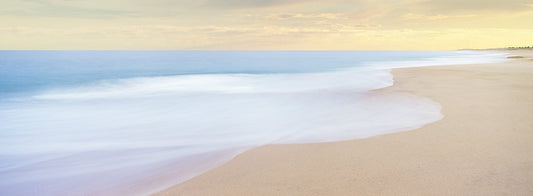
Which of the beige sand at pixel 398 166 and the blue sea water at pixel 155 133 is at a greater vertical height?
the blue sea water at pixel 155 133

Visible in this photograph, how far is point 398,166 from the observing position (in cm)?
329

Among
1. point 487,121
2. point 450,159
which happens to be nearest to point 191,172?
point 450,159

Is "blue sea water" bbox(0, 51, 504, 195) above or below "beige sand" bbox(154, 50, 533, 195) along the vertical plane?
above

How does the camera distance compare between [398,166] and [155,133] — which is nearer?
[398,166]

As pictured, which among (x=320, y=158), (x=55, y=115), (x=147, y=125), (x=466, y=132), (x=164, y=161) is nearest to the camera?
(x=320, y=158)

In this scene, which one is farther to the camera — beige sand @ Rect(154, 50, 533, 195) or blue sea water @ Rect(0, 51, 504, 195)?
blue sea water @ Rect(0, 51, 504, 195)

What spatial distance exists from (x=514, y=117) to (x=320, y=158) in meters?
3.97

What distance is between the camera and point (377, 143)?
13.8ft

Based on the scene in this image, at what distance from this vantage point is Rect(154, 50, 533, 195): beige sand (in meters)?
2.81

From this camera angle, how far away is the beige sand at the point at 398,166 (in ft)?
9.22

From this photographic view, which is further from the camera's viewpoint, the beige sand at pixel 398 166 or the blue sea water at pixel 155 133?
the blue sea water at pixel 155 133

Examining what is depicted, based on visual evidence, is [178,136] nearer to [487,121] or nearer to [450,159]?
[450,159]

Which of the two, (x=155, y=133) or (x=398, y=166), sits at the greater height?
(x=155, y=133)

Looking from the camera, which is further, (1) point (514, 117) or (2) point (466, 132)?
(1) point (514, 117)
